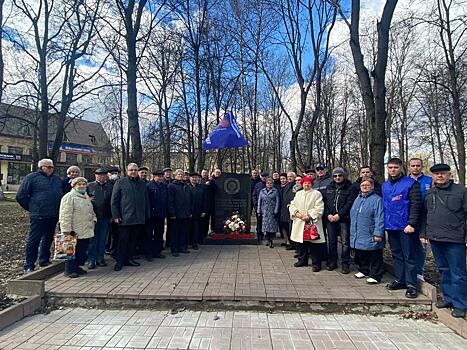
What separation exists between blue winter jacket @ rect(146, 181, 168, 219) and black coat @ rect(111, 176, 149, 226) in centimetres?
65

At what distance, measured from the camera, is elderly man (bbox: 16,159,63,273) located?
5715mm

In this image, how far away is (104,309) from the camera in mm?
4508

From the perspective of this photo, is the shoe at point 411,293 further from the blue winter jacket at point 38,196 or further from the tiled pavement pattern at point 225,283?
the blue winter jacket at point 38,196

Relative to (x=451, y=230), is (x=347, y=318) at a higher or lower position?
lower

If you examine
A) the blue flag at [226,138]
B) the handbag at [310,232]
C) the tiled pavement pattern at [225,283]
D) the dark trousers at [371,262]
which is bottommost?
the tiled pavement pattern at [225,283]

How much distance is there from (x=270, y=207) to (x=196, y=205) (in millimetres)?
1923

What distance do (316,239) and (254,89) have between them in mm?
16299

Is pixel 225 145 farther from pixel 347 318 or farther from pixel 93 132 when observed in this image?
pixel 93 132

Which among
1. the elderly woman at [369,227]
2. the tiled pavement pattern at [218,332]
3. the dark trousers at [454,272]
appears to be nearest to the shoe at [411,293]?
the dark trousers at [454,272]

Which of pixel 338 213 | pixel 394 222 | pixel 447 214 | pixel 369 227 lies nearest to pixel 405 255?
pixel 394 222

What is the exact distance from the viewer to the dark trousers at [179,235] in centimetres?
732

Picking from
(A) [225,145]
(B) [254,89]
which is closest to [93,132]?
(B) [254,89]

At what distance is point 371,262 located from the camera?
5.47 meters

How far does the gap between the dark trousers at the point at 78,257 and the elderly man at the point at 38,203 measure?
2.38ft
